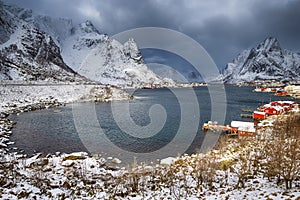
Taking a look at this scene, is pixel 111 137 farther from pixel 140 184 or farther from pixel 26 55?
pixel 26 55

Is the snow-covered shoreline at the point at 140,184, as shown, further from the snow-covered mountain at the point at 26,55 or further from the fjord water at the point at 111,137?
the snow-covered mountain at the point at 26,55

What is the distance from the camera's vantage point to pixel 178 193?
12141 millimetres

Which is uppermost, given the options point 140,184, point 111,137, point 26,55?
point 26,55

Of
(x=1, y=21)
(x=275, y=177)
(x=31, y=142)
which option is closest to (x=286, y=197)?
(x=275, y=177)

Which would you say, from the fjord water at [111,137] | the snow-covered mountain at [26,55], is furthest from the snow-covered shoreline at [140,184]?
the snow-covered mountain at [26,55]

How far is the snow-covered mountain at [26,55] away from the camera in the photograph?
120338 mm

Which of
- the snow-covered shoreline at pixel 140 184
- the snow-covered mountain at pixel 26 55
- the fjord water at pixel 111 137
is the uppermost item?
the snow-covered mountain at pixel 26 55

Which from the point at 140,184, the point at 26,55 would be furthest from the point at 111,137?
the point at 26,55

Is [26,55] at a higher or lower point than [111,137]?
higher

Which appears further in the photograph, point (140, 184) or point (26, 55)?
point (26, 55)

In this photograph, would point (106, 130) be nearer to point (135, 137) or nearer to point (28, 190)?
point (135, 137)

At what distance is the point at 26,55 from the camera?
15462 cm

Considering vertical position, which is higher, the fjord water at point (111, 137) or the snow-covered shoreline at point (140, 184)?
the fjord water at point (111, 137)

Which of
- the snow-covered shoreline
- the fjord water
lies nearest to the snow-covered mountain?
the fjord water
